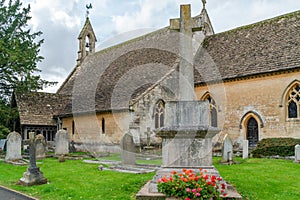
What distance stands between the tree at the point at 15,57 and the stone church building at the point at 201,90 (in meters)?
2.28

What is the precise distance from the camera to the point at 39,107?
29953 mm

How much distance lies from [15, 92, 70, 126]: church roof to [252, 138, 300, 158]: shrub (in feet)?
65.1

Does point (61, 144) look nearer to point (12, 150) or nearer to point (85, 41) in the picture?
point (12, 150)

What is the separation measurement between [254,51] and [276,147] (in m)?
7.76

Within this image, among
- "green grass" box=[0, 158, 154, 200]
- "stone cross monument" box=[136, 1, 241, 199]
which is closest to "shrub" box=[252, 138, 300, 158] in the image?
"green grass" box=[0, 158, 154, 200]

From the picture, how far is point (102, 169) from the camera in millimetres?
13789

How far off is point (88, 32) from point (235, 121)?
24.5 meters

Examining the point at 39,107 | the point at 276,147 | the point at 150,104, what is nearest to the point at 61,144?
the point at 150,104

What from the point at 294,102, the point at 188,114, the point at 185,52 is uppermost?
the point at 185,52

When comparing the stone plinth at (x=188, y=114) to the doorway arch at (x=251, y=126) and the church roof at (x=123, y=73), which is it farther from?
the church roof at (x=123, y=73)

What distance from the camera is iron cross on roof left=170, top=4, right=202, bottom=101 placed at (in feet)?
27.1

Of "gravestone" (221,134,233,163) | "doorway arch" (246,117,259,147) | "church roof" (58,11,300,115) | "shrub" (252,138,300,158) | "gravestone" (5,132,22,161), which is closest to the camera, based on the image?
"gravestone" (221,134,233,163)

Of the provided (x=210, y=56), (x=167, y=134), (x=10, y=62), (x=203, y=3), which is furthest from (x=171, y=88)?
(x=167, y=134)

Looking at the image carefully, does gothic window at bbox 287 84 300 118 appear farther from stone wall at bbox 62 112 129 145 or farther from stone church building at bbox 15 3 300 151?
stone wall at bbox 62 112 129 145
